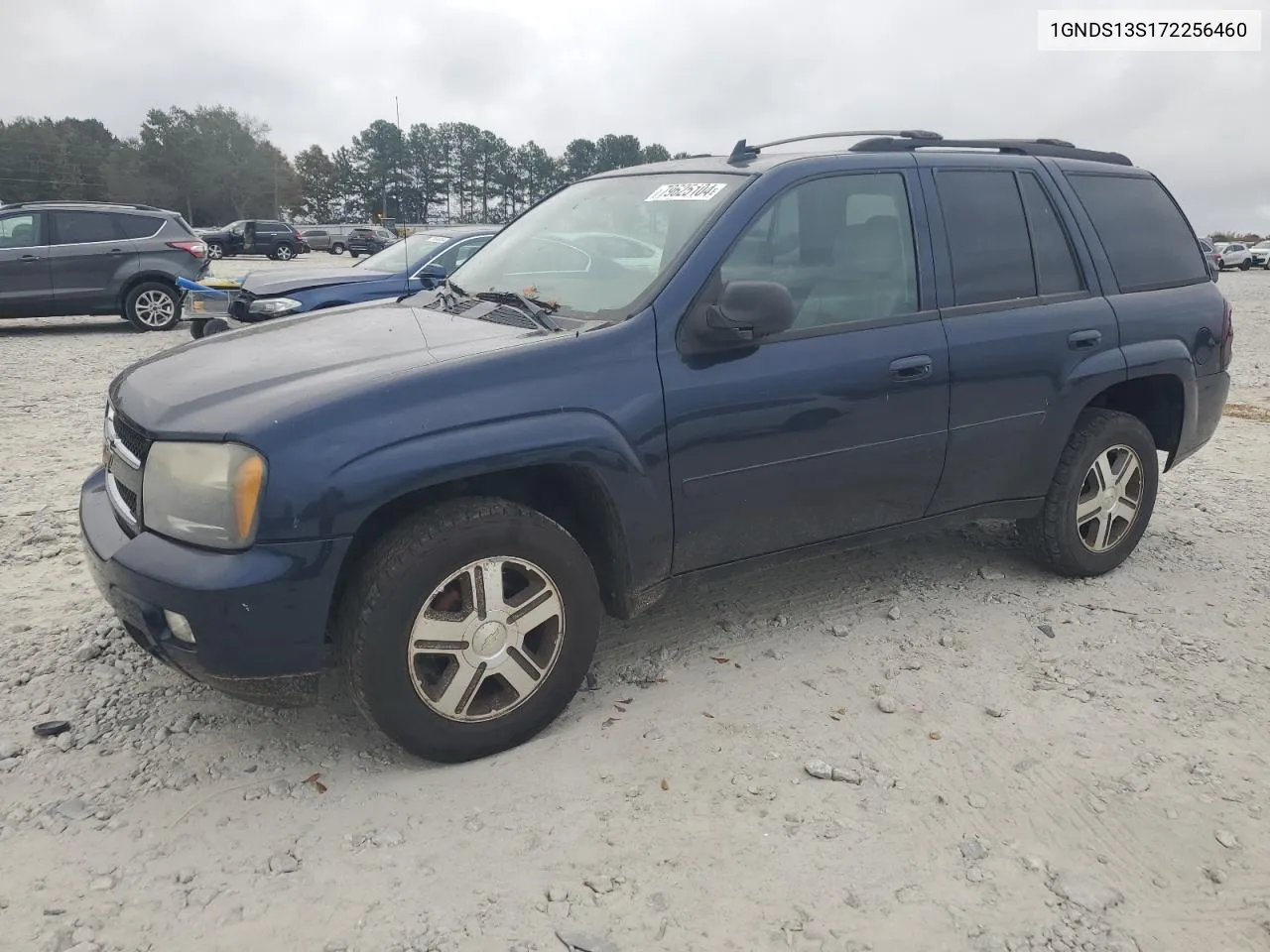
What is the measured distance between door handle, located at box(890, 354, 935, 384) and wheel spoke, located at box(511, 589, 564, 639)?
148cm

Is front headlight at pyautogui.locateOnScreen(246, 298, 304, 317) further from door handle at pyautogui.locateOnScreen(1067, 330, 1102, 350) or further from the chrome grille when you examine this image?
door handle at pyautogui.locateOnScreen(1067, 330, 1102, 350)

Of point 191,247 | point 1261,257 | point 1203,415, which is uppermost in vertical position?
point 191,247

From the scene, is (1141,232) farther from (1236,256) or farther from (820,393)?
(1236,256)

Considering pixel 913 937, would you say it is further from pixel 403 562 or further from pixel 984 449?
pixel 984 449

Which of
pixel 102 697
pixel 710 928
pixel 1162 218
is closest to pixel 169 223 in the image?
pixel 102 697

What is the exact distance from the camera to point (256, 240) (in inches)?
1563

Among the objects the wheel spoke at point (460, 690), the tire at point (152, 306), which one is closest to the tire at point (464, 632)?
the wheel spoke at point (460, 690)

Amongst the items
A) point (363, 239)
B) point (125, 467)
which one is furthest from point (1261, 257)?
point (125, 467)

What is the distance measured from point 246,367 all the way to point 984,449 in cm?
269

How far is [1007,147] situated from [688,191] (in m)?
1.59

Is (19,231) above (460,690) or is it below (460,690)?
above

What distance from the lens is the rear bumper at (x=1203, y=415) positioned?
4.46 meters

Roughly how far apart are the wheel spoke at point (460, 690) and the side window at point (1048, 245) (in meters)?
2.75

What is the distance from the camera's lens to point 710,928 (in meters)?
2.22
